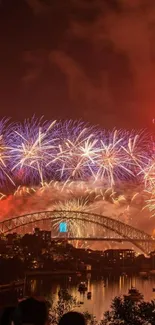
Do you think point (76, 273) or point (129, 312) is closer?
point (129, 312)

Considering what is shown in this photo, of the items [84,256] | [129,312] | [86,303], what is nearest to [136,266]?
[84,256]

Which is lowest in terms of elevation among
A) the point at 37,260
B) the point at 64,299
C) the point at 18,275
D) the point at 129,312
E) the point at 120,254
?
the point at 129,312

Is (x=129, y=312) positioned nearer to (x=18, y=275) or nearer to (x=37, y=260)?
(x=18, y=275)

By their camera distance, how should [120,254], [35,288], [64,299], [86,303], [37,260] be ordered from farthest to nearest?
[120,254]
[37,260]
[35,288]
[86,303]
[64,299]

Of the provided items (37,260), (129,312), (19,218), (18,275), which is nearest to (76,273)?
(37,260)

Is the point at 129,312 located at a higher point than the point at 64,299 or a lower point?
lower

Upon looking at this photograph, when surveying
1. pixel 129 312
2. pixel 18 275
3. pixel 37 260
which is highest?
pixel 37 260

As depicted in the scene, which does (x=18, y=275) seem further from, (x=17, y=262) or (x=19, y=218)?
(x=19, y=218)

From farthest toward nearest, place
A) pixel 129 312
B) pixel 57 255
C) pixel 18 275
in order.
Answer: pixel 57 255 < pixel 18 275 < pixel 129 312

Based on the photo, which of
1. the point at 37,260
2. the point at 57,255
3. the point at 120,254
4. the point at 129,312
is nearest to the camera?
the point at 129,312
